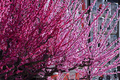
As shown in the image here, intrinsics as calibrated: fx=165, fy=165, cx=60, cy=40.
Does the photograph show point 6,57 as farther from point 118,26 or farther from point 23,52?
point 118,26

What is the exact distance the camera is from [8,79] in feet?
3.18

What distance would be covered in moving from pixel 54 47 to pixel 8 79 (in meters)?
0.34

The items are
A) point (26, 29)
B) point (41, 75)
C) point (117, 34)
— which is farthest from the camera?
point (117, 34)

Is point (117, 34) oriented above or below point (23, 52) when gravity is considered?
above

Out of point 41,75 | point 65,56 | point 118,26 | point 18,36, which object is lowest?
point 41,75

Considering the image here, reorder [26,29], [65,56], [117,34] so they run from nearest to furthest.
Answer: [26,29] < [65,56] < [117,34]

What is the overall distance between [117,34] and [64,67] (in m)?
3.09

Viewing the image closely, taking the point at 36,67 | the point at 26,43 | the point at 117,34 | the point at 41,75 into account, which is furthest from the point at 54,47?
the point at 117,34

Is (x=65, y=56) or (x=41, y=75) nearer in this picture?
(x=65, y=56)

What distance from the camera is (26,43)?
84cm

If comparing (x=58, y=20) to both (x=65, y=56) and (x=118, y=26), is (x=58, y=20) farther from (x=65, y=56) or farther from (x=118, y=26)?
(x=118, y=26)

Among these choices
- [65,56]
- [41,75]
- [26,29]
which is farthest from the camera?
[41,75]

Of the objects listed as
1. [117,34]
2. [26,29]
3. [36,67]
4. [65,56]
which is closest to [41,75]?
[36,67]

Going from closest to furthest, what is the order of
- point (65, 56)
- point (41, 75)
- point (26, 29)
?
point (26, 29) < point (65, 56) < point (41, 75)
